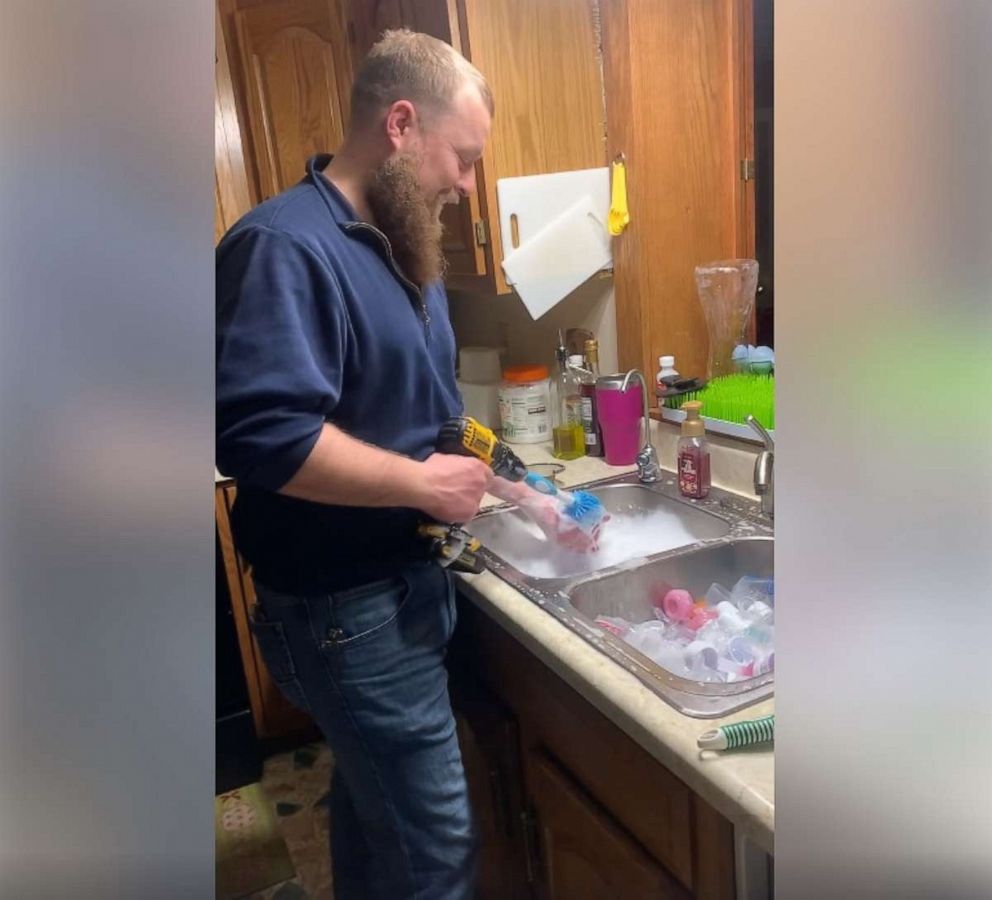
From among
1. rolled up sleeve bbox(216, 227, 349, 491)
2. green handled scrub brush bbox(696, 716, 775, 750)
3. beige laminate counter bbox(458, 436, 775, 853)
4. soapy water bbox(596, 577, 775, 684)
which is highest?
rolled up sleeve bbox(216, 227, 349, 491)

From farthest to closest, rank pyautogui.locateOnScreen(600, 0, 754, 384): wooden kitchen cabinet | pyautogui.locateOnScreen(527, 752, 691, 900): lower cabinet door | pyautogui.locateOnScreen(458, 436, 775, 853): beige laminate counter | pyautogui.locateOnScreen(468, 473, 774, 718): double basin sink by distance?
pyautogui.locateOnScreen(600, 0, 754, 384): wooden kitchen cabinet → pyautogui.locateOnScreen(527, 752, 691, 900): lower cabinet door → pyautogui.locateOnScreen(468, 473, 774, 718): double basin sink → pyautogui.locateOnScreen(458, 436, 775, 853): beige laminate counter

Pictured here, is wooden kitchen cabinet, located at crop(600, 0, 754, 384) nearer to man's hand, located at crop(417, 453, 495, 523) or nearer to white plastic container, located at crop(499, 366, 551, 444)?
white plastic container, located at crop(499, 366, 551, 444)

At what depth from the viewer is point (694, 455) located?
56.3 inches

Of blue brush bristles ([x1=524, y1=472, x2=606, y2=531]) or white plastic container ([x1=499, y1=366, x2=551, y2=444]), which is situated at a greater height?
white plastic container ([x1=499, y1=366, x2=551, y2=444])

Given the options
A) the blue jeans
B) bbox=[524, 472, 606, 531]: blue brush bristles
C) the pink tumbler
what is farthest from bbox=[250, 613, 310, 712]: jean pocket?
the pink tumbler

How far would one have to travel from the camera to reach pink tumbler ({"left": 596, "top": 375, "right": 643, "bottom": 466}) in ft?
5.42

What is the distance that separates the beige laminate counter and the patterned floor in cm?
90

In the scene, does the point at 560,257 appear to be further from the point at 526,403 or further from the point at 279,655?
the point at 279,655

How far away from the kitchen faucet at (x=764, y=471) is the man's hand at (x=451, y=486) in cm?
44

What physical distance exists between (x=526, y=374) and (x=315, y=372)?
3.40ft

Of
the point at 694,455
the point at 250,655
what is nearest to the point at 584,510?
the point at 694,455

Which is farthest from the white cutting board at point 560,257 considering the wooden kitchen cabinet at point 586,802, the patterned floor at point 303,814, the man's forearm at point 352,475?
the patterned floor at point 303,814
